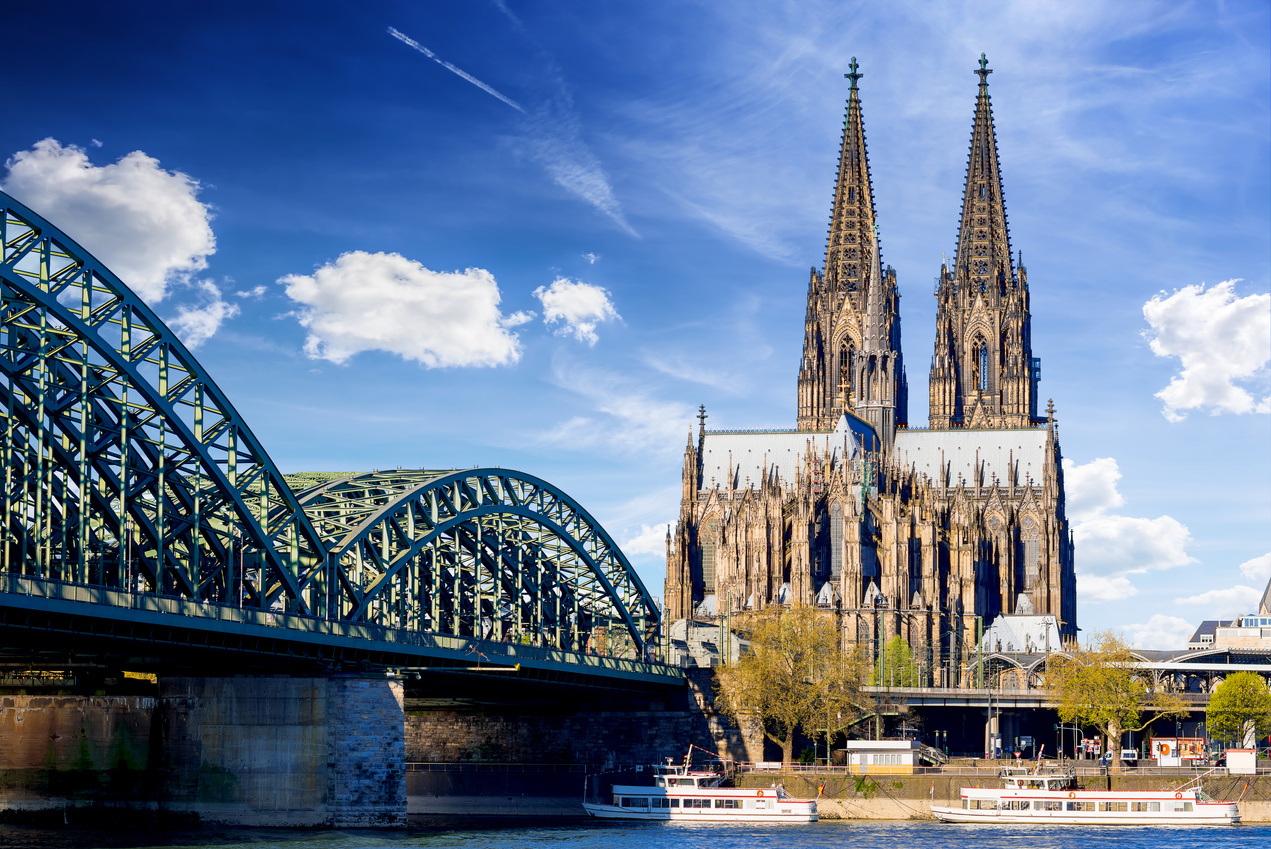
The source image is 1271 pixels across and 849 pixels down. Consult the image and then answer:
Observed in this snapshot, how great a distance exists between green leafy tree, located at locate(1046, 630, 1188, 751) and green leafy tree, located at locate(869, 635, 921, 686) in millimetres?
28086

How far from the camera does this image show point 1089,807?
80625 millimetres

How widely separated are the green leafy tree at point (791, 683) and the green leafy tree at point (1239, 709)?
21730 millimetres

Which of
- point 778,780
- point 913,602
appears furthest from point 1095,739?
point 913,602

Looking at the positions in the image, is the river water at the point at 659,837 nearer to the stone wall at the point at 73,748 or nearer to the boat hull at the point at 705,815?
the boat hull at the point at 705,815

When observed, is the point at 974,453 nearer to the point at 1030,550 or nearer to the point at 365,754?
the point at 1030,550

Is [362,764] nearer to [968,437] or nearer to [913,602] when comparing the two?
[913,602]

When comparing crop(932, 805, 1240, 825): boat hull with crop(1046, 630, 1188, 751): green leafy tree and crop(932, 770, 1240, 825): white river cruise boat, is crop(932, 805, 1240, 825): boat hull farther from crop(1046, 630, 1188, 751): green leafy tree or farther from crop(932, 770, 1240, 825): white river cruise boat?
crop(1046, 630, 1188, 751): green leafy tree

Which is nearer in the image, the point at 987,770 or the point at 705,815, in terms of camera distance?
the point at 705,815

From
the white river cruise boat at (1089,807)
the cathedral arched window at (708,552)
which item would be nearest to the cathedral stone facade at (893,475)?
the cathedral arched window at (708,552)

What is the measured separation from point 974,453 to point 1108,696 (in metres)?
70.8

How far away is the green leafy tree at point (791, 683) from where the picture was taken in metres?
96.9

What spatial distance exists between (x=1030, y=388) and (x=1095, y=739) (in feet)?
251

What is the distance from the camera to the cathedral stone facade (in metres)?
156

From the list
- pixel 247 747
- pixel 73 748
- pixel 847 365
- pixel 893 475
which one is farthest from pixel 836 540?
pixel 247 747
